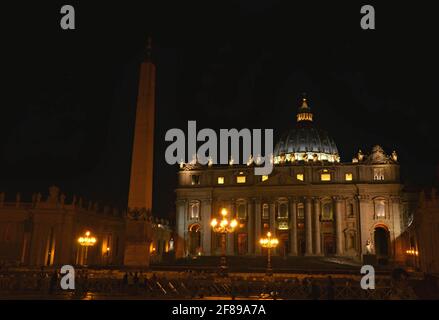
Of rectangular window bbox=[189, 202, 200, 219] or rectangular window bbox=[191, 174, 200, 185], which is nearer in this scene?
rectangular window bbox=[189, 202, 200, 219]

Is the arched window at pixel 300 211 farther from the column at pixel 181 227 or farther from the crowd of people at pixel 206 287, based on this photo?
the crowd of people at pixel 206 287

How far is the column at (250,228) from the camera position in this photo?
70000mm

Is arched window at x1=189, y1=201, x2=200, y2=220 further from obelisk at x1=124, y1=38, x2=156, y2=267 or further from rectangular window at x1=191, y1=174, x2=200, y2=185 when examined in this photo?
obelisk at x1=124, y1=38, x2=156, y2=267

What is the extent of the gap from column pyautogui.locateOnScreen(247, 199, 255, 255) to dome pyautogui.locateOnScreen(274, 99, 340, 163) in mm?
20302

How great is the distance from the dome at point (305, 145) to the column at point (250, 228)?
66.6 ft

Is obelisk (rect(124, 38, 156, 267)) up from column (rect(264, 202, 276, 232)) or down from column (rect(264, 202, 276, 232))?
down

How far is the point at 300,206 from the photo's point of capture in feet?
232

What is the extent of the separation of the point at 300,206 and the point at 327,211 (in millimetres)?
4096

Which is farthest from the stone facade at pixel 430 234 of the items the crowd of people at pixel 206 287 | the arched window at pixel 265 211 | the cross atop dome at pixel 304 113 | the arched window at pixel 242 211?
the cross atop dome at pixel 304 113

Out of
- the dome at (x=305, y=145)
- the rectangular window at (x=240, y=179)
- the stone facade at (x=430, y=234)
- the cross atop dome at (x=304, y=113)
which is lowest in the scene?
the stone facade at (x=430, y=234)

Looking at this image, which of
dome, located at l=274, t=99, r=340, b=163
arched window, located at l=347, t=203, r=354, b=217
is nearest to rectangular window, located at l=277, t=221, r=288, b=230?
arched window, located at l=347, t=203, r=354, b=217

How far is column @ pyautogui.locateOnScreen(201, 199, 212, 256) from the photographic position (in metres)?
71.7

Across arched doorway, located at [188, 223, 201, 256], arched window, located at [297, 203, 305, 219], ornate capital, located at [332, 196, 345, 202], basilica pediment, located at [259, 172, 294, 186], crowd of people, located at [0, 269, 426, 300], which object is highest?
basilica pediment, located at [259, 172, 294, 186]
